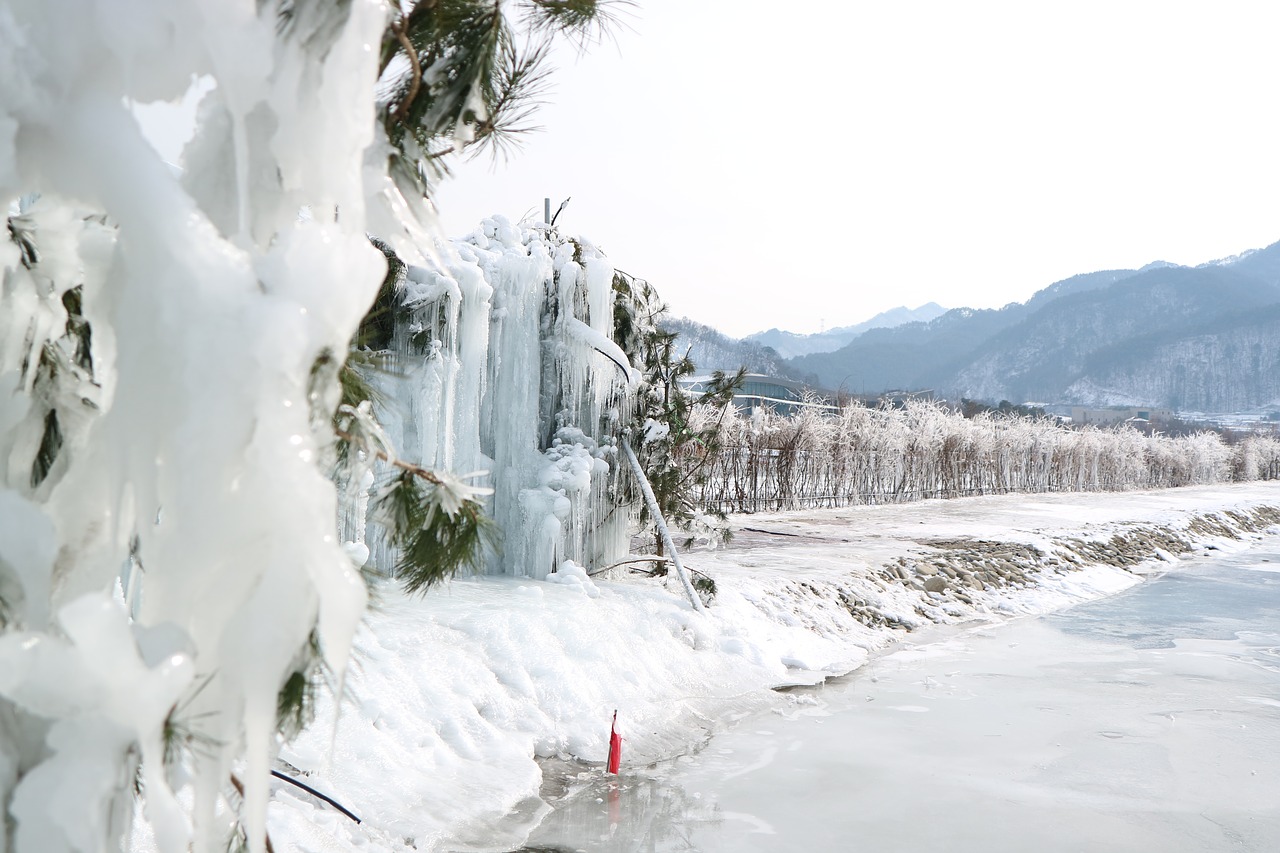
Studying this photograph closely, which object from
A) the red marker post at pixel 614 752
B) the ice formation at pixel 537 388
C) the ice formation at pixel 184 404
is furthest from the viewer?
the ice formation at pixel 537 388

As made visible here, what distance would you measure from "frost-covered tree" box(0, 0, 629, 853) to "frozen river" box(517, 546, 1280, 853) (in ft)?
11.0

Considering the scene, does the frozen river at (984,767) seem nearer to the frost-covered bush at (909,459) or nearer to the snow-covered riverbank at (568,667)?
the snow-covered riverbank at (568,667)

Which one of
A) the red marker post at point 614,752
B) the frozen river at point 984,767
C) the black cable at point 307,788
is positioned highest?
the black cable at point 307,788

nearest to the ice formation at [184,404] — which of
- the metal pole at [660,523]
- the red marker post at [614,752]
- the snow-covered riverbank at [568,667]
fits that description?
the snow-covered riverbank at [568,667]

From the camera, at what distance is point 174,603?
1400mm

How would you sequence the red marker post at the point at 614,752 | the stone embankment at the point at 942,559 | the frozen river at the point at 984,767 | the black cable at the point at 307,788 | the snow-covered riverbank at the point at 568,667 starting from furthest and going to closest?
the stone embankment at the point at 942,559 < the red marker post at the point at 614,752 < the frozen river at the point at 984,767 < the snow-covered riverbank at the point at 568,667 < the black cable at the point at 307,788

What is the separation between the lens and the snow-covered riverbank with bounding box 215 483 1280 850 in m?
4.32

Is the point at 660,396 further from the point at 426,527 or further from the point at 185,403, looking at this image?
the point at 185,403

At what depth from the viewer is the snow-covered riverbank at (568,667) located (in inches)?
170

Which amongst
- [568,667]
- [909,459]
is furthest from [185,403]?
[909,459]

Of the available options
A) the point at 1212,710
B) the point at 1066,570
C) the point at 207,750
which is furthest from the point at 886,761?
the point at 1066,570

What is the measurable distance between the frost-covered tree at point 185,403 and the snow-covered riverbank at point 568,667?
1.41 feet

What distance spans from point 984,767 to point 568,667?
8.87 ft

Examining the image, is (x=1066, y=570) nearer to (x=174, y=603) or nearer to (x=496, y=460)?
(x=496, y=460)
